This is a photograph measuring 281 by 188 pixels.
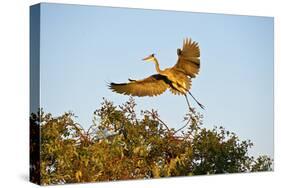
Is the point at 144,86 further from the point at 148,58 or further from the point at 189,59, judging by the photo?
the point at 189,59

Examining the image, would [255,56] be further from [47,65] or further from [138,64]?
[47,65]

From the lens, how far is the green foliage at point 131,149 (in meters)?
7.12

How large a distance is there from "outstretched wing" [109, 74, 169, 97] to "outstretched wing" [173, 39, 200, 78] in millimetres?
204

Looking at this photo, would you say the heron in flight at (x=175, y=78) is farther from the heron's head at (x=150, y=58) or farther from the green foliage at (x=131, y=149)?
the green foliage at (x=131, y=149)

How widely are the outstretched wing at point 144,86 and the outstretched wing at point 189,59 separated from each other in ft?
0.67

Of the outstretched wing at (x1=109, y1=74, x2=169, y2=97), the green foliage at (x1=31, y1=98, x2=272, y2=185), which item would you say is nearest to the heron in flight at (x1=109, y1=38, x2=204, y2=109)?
the outstretched wing at (x1=109, y1=74, x2=169, y2=97)

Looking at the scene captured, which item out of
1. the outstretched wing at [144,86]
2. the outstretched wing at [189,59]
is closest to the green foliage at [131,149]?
the outstretched wing at [144,86]

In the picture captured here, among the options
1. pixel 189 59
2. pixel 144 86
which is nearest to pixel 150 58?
pixel 144 86

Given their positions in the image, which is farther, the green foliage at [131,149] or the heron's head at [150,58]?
the heron's head at [150,58]

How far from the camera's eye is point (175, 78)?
7.71 m

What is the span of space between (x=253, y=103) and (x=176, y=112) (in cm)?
88

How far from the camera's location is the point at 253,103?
8141 millimetres

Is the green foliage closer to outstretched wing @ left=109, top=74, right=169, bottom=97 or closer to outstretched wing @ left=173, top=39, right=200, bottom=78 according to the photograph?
outstretched wing @ left=109, top=74, right=169, bottom=97

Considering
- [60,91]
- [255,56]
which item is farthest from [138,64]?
[255,56]
